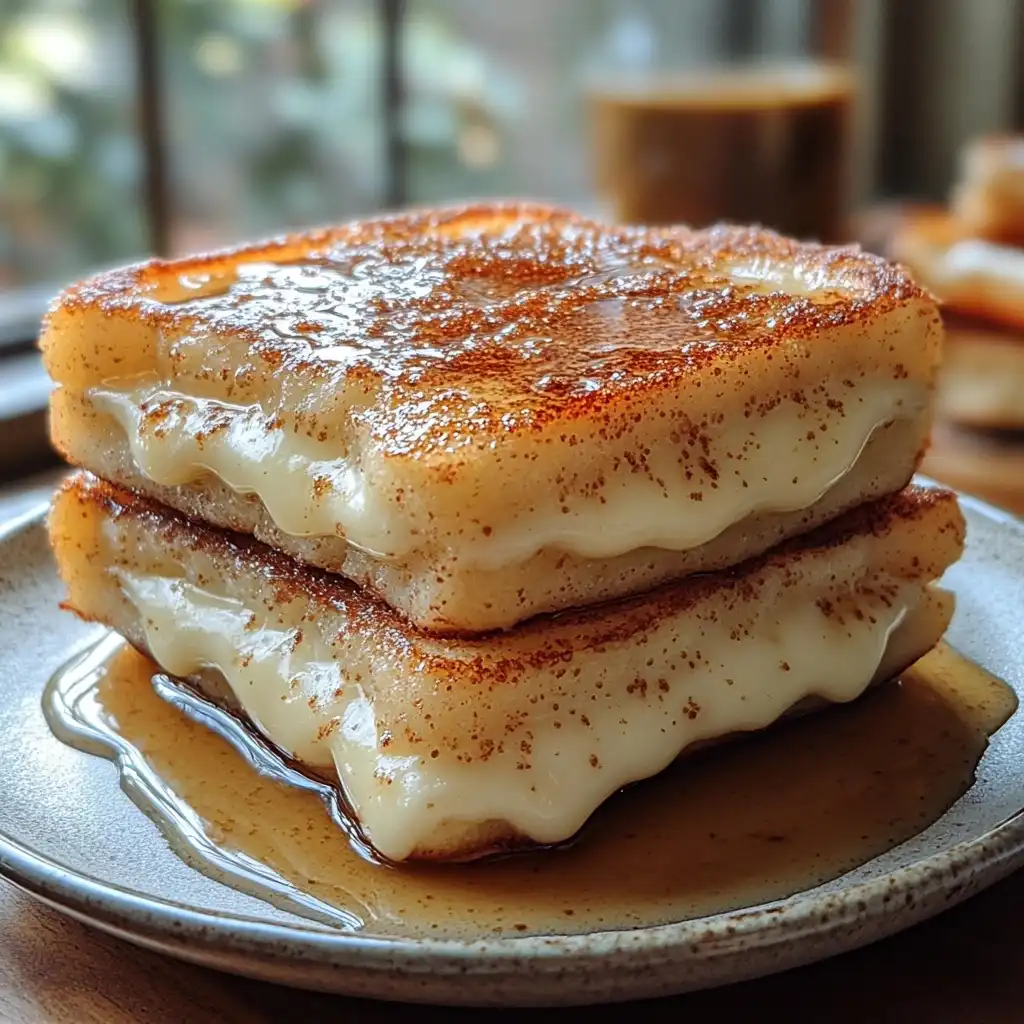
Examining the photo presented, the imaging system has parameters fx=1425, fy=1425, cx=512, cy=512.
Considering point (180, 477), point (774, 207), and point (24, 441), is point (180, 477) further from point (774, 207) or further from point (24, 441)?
point (774, 207)

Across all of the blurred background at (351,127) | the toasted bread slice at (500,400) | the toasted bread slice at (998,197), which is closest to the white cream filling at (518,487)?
the toasted bread slice at (500,400)

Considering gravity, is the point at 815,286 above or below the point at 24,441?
above

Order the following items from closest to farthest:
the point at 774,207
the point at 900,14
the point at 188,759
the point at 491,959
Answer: the point at 491,959, the point at 188,759, the point at 774,207, the point at 900,14

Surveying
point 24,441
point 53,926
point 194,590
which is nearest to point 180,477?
point 194,590

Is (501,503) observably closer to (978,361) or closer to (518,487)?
(518,487)

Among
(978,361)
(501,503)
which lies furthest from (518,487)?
(978,361)

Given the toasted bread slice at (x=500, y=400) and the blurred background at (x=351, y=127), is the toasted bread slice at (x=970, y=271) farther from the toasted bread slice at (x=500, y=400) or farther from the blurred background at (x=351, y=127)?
the toasted bread slice at (x=500, y=400)
